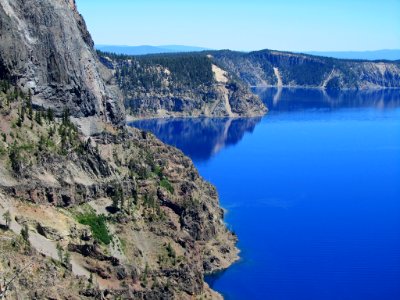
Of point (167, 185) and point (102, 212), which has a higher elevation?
point (167, 185)

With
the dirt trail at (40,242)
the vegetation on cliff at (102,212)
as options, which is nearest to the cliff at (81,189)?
the vegetation on cliff at (102,212)

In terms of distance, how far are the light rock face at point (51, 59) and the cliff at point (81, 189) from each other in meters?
0.30

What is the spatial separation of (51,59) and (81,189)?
42.0 meters

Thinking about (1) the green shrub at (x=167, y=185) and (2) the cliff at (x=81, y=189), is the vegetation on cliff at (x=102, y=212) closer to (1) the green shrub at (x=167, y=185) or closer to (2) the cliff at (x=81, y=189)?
(2) the cliff at (x=81, y=189)

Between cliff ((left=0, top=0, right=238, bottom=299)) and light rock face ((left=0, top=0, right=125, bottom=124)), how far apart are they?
30cm

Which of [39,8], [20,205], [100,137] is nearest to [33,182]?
[20,205]

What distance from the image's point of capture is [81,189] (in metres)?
129

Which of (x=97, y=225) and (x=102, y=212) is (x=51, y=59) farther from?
(x=97, y=225)

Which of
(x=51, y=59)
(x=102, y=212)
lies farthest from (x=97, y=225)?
(x=51, y=59)

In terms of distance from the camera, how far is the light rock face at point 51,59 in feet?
474

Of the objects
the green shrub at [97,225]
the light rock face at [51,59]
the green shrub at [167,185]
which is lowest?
the green shrub at [97,225]

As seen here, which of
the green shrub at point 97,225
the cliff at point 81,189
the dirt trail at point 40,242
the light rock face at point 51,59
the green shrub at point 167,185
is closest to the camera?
the dirt trail at point 40,242

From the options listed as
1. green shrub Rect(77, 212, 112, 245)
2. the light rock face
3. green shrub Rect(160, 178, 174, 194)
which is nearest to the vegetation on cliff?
green shrub Rect(77, 212, 112, 245)

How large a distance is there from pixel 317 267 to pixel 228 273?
22.1 metres
